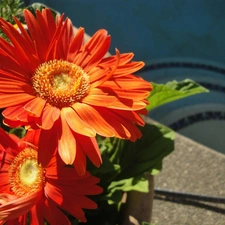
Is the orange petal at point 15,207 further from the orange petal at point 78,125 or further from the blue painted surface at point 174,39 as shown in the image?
the blue painted surface at point 174,39

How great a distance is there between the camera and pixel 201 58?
1412 mm

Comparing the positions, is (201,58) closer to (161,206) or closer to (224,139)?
(224,139)

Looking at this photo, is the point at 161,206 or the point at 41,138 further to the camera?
the point at 161,206

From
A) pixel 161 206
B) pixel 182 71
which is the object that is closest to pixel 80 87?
pixel 161 206

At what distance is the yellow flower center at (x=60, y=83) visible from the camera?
1.58 ft

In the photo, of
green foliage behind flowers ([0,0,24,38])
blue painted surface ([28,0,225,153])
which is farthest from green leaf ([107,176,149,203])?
blue painted surface ([28,0,225,153])

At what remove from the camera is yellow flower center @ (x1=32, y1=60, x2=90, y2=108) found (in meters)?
0.48

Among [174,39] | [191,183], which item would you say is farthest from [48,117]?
[174,39]

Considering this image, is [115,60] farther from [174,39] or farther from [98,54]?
[174,39]

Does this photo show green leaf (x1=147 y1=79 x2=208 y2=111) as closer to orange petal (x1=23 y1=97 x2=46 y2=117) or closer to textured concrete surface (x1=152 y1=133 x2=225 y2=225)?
orange petal (x1=23 y1=97 x2=46 y2=117)

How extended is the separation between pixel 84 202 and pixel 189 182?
59 cm

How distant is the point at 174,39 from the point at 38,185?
1.09 m

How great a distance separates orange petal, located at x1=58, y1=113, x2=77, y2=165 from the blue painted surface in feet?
2.49

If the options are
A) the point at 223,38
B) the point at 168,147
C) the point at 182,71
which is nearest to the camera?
the point at 168,147
